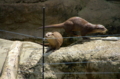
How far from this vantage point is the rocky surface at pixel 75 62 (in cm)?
367

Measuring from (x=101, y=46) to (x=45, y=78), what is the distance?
112 centimetres

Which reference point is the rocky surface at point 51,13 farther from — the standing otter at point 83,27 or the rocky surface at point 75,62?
the rocky surface at point 75,62

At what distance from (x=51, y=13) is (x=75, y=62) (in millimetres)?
2372

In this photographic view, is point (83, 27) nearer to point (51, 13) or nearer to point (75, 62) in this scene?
point (75, 62)

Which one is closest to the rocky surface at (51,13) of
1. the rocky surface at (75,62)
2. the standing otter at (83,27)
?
the standing otter at (83,27)

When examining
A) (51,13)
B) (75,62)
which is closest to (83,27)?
(75,62)

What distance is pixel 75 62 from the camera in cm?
385

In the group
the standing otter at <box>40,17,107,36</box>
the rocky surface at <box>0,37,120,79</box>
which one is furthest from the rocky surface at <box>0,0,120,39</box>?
the rocky surface at <box>0,37,120,79</box>

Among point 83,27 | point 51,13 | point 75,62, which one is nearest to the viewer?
point 75,62

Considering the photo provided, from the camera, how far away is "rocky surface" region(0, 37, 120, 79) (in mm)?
3666

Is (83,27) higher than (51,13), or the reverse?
(83,27)

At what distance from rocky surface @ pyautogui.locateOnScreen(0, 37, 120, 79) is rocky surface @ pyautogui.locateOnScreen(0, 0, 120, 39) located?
192 cm

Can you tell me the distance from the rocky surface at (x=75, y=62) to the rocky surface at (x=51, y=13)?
1.92 meters

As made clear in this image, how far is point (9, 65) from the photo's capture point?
11.8 ft
